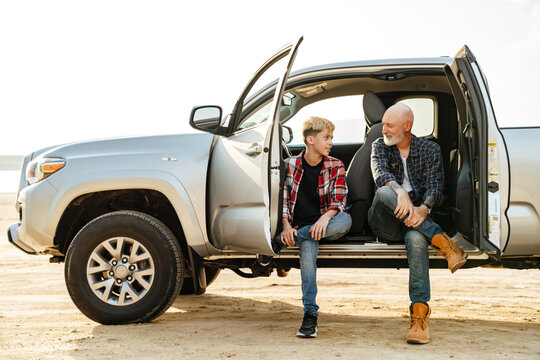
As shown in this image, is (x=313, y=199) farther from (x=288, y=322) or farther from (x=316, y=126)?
(x=288, y=322)

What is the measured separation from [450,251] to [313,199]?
1074mm

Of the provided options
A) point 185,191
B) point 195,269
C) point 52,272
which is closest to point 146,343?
point 195,269

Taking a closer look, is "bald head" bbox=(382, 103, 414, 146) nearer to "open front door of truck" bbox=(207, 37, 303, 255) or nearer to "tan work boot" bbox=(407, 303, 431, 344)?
"open front door of truck" bbox=(207, 37, 303, 255)

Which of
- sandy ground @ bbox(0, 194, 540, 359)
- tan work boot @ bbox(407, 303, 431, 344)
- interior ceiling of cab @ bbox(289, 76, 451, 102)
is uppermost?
interior ceiling of cab @ bbox(289, 76, 451, 102)

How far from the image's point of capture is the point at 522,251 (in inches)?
167

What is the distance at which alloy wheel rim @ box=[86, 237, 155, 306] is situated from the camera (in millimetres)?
4562

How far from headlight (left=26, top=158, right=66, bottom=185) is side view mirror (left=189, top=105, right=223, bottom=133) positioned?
1200 millimetres

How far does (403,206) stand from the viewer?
4.20 m

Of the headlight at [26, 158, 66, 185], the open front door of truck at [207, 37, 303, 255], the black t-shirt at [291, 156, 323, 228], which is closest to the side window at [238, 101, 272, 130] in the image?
the open front door of truck at [207, 37, 303, 255]

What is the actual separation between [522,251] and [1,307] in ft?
15.6

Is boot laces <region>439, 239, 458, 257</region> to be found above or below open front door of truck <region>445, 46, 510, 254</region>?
below

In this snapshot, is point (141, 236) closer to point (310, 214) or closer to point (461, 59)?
point (310, 214)

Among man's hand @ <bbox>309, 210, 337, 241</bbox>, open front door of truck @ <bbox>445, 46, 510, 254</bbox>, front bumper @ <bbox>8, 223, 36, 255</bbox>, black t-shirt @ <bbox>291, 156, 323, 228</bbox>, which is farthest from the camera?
front bumper @ <bbox>8, 223, 36, 255</bbox>

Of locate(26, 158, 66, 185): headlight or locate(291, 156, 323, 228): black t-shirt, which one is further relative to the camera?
locate(26, 158, 66, 185): headlight
